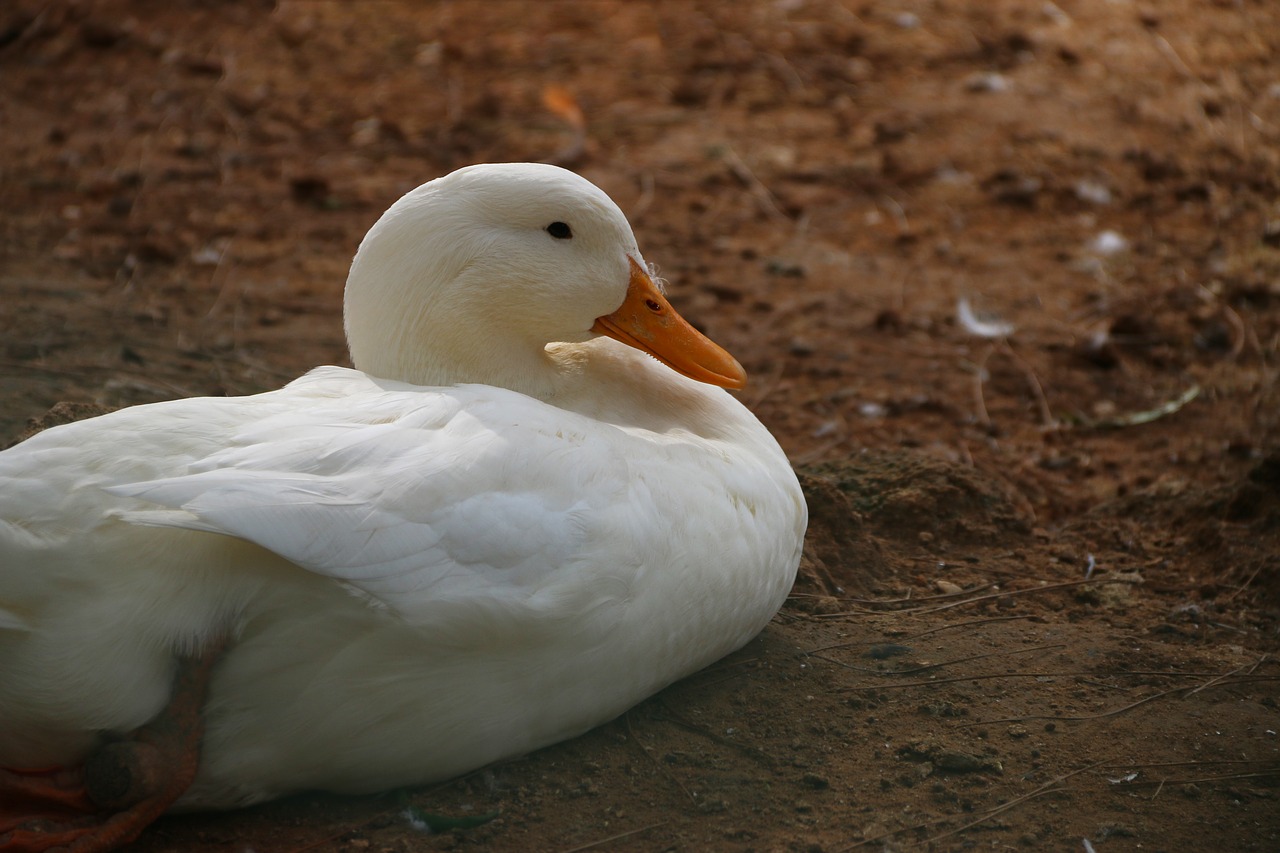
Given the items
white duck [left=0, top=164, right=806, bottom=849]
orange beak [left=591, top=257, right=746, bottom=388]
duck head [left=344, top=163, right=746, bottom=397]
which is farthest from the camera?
orange beak [left=591, top=257, right=746, bottom=388]

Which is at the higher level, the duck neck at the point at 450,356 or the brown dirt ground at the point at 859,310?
the duck neck at the point at 450,356

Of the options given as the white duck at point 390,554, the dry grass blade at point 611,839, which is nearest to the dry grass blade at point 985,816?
the dry grass blade at point 611,839

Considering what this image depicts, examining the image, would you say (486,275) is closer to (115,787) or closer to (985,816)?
(115,787)

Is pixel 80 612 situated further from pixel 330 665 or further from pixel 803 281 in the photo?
pixel 803 281

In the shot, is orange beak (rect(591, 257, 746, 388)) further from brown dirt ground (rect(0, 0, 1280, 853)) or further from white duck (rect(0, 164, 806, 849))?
brown dirt ground (rect(0, 0, 1280, 853))

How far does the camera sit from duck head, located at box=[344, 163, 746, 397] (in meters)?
3.07

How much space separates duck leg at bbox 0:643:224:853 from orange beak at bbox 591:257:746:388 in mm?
1343

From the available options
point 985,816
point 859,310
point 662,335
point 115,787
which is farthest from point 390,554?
point 859,310

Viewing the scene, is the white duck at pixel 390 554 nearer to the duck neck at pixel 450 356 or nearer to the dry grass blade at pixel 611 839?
the duck neck at pixel 450 356

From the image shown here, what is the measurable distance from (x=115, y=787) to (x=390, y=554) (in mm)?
715

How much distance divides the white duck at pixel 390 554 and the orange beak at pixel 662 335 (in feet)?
0.83

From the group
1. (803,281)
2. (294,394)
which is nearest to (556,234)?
(294,394)

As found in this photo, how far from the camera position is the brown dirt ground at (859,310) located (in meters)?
2.87

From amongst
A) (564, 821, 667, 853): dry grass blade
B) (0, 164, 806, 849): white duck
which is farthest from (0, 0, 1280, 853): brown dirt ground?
(0, 164, 806, 849): white duck
